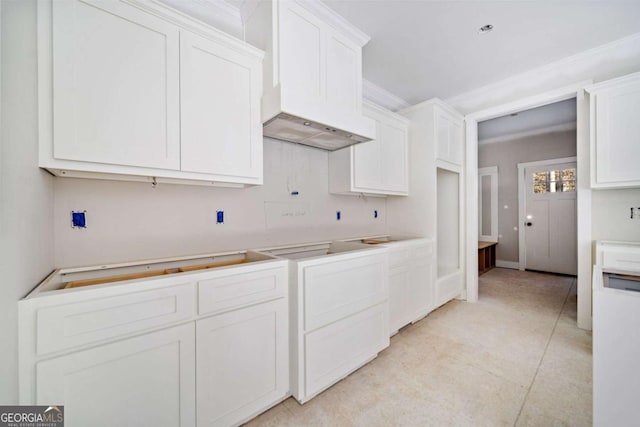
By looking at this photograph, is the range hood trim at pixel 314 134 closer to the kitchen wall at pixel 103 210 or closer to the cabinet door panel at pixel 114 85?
the kitchen wall at pixel 103 210

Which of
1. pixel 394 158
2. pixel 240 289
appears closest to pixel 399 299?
pixel 394 158

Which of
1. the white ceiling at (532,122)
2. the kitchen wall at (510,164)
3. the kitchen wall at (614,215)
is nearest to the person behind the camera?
the kitchen wall at (614,215)

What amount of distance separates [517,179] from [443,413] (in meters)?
5.39

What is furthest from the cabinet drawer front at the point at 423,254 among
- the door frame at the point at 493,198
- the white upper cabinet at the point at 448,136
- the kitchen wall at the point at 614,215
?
the door frame at the point at 493,198

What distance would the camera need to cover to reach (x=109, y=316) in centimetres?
107

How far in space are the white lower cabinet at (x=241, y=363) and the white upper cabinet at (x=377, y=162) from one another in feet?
4.90

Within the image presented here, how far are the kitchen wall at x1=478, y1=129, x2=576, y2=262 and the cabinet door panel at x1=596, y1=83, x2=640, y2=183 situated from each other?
9.75 ft

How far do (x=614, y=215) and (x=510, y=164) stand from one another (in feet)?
10.5

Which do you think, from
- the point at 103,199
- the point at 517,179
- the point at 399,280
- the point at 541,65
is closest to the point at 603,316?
the point at 399,280

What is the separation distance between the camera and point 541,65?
2836mm

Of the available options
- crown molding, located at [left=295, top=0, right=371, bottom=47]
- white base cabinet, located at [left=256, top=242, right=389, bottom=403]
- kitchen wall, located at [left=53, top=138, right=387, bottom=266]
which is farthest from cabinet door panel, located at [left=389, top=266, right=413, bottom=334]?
crown molding, located at [left=295, top=0, right=371, bottom=47]

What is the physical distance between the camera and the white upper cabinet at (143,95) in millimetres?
1092

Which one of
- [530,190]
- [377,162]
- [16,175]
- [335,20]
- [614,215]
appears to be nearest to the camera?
[16,175]

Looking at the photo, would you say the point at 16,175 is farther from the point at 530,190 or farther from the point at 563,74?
the point at 530,190
